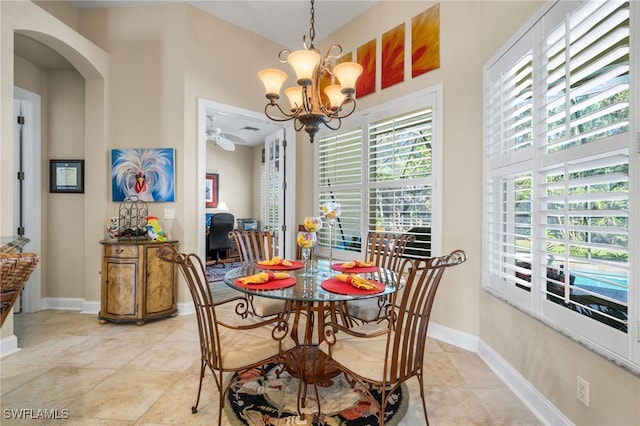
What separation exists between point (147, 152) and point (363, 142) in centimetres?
250

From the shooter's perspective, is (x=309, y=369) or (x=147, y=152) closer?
(x=309, y=369)

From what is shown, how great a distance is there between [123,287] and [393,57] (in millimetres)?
3713

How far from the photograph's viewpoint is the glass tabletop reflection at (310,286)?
1.53 meters

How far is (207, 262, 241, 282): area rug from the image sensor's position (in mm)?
5339

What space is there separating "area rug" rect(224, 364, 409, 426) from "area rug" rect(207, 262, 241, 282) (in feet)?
11.0

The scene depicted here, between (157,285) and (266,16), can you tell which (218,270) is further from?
(266,16)

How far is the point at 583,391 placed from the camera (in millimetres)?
1452

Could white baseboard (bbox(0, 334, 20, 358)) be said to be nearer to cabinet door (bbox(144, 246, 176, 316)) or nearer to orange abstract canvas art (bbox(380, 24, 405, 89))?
cabinet door (bbox(144, 246, 176, 316))

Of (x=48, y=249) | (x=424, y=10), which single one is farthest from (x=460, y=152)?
(x=48, y=249)

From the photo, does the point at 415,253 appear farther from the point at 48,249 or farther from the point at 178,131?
the point at 48,249

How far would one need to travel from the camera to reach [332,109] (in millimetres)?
2426

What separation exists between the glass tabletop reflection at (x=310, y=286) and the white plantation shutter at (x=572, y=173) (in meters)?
0.88

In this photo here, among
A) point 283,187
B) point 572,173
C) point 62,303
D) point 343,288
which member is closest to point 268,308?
point 343,288

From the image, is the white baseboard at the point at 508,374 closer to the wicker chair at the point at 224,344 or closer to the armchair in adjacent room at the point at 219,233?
the wicker chair at the point at 224,344
